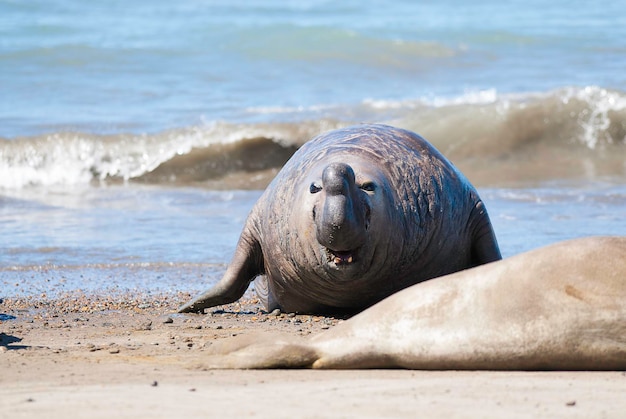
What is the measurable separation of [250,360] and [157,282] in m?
4.14

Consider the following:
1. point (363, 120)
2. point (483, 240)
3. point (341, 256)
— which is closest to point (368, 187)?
point (341, 256)

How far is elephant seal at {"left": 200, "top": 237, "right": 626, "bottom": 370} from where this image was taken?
5.31 m

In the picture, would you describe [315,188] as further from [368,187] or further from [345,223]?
[345,223]

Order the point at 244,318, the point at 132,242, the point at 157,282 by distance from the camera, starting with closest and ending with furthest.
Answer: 1. the point at 244,318
2. the point at 157,282
3. the point at 132,242

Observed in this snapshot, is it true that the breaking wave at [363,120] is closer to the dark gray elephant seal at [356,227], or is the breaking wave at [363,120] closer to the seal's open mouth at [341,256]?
the dark gray elephant seal at [356,227]

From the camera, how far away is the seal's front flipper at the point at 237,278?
8070mm

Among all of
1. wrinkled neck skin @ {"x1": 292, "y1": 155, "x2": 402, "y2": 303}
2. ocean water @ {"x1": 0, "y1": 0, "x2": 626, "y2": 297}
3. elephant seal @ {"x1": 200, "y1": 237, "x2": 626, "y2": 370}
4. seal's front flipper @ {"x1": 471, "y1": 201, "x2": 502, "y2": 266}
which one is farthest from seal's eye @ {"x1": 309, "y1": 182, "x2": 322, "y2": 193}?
ocean water @ {"x1": 0, "y1": 0, "x2": 626, "y2": 297}

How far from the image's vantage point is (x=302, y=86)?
2394 cm

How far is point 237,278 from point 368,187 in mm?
1377

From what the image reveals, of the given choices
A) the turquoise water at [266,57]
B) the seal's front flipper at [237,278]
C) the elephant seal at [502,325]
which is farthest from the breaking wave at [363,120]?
the elephant seal at [502,325]

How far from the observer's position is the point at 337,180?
6773 mm

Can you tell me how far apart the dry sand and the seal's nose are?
1.08 m

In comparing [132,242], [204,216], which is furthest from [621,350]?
[204,216]

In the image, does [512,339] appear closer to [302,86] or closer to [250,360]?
[250,360]
